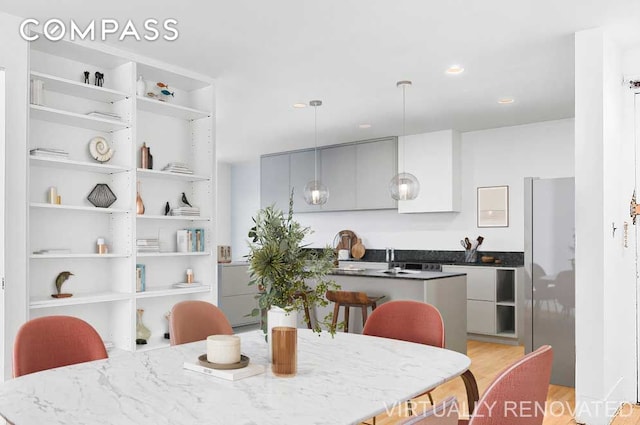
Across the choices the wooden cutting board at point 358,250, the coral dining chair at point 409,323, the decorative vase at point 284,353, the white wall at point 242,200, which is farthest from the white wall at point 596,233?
the white wall at point 242,200

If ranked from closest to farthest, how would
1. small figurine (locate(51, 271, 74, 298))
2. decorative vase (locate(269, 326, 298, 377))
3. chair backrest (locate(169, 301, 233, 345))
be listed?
decorative vase (locate(269, 326, 298, 377))
chair backrest (locate(169, 301, 233, 345))
small figurine (locate(51, 271, 74, 298))

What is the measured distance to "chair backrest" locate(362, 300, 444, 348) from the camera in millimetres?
2547

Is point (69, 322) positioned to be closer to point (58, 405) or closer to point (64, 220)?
point (58, 405)

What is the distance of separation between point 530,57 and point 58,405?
3688 mm

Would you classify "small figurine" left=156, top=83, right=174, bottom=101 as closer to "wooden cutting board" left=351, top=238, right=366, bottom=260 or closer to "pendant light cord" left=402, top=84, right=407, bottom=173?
"pendant light cord" left=402, top=84, right=407, bottom=173

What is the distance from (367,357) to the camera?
2.09 meters

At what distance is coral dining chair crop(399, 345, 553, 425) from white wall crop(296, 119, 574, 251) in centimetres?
483

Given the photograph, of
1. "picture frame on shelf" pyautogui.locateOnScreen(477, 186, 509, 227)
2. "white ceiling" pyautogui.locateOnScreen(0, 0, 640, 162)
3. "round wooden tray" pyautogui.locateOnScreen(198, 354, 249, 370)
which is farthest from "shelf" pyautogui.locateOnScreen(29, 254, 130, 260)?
"picture frame on shelf" pyautogui.locateOnScreen(477, 186, 509, 227)

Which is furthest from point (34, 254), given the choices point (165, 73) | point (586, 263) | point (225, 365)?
point (586, 263)

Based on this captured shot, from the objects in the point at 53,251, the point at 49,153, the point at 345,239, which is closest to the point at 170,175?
the point at 49,153

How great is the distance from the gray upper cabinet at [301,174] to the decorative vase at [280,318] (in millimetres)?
5503

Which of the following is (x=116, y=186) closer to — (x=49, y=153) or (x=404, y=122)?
(x=49, y=153)

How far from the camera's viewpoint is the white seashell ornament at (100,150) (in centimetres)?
381

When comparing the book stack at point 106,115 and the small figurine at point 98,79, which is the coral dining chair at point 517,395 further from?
the small figurine at point 98,79
